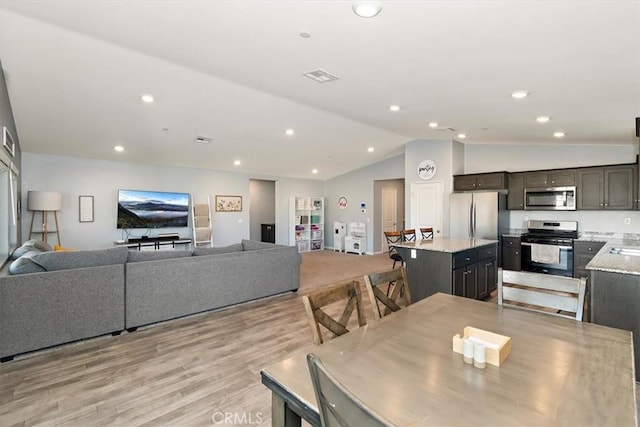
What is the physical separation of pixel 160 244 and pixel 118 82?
4.55 metres

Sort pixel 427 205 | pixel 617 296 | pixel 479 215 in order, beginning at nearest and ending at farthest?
pixel 617 296
pixel 479 215
pixel 427 205

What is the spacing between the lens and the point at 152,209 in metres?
7.82

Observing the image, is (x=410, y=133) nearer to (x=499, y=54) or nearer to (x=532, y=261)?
(x=532, y=261)

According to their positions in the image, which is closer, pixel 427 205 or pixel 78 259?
pixel 78 259

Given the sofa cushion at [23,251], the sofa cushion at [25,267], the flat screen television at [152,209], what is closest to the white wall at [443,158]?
the flat screen television at [152,209]

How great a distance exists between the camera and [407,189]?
7883mm

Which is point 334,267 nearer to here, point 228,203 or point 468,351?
point 228,203

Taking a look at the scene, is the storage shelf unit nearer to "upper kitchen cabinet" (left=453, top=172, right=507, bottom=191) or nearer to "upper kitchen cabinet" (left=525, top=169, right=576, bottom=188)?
"upper kitchen cabinet" (left=453, top=172, right=507, bottom=191)

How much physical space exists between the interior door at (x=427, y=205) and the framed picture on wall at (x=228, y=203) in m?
4.94

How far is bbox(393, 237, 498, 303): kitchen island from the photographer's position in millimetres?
3974

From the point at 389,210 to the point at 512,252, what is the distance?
492 cm

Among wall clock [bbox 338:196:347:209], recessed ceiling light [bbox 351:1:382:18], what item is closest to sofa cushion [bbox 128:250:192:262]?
recessed ceiling light [bbox 351:1:382:18]

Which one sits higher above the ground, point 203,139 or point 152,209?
point 203,139

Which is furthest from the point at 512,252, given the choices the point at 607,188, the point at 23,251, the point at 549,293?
the point at 23,251
